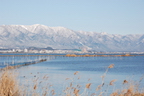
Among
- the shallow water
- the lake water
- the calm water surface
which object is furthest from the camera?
the calm water surface

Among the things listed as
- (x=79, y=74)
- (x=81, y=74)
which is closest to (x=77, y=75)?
(x=81, y=74)

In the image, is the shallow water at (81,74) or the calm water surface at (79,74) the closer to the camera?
the shallow water at (81,74)

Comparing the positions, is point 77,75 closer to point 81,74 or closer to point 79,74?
point 81,74

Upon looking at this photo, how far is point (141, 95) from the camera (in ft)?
37.4

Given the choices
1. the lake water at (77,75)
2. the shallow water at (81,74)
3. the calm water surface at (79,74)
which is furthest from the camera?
the calm water surface at (79,74)

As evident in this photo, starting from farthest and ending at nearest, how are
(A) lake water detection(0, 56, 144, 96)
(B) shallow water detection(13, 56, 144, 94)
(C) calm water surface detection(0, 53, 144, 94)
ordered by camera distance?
(C) calm water surface detection(0, 53, 144, 94) → (B) shallow water detection(13, 56, 144, 94) → (A) lake water detection(0, 56, 144, 96)

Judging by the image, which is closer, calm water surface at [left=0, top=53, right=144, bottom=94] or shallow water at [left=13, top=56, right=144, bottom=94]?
shallow water at [left=13, top=56, right=144, bottom=94]

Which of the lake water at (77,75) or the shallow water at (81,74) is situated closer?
the lake water at (77,75)

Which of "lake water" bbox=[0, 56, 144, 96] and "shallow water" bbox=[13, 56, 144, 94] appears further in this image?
"shallow water" bbox=[13, 56, 144, 94]

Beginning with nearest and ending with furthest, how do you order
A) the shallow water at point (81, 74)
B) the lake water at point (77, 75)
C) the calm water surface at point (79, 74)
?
the lake water at point (77, 75) → the shallow water at point (81, 74) → the calm water surface at point (79, 74)

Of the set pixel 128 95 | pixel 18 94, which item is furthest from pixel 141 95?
pixel 18 94

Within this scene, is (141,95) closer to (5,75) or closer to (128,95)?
(128,95)

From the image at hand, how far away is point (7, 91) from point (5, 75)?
86 centimetres

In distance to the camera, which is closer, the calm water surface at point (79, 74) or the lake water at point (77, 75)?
the lake water at point (77, 75)
